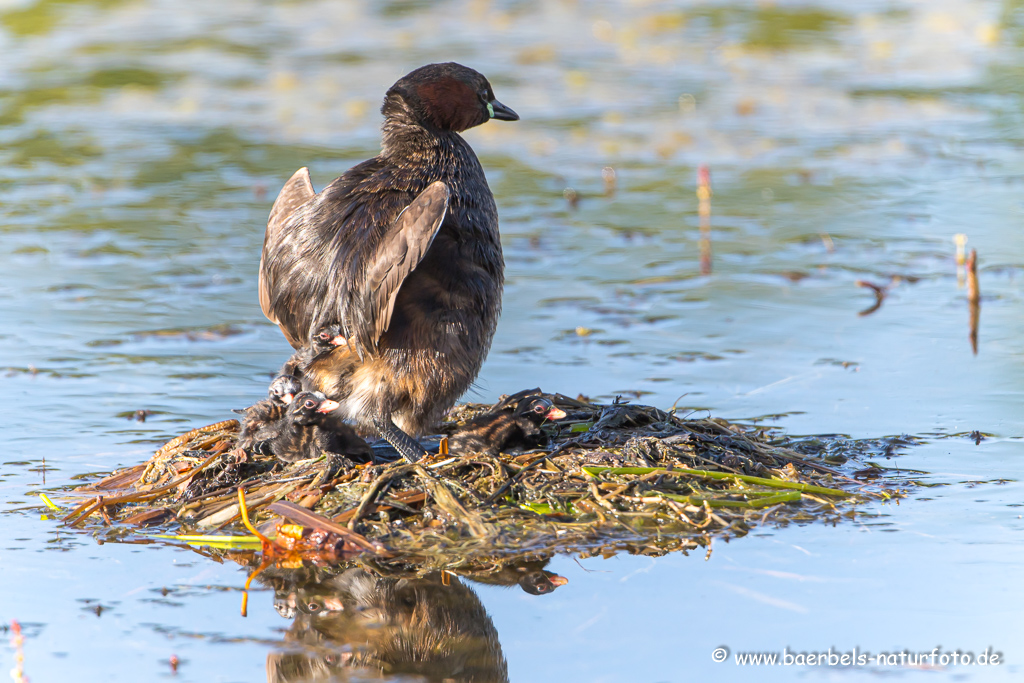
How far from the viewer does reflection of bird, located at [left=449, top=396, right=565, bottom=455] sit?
579 centimetres

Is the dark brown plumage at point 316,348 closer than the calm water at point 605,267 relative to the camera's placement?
No

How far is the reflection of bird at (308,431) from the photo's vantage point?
18.4 feet

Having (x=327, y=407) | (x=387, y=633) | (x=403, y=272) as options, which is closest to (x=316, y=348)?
(x=327, y=407)

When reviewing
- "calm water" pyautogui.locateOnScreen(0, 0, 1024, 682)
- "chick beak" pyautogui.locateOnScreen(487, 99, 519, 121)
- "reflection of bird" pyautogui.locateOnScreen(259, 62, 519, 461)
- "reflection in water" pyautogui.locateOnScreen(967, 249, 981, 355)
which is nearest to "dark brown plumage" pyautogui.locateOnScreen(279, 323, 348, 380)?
"reflection of bird" pyautogui.locateOnScreen(259, 62, 519, 461)

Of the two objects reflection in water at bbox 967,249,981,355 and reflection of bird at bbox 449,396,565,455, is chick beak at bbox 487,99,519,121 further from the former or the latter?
reflection in water at bbox 967,249,981,355

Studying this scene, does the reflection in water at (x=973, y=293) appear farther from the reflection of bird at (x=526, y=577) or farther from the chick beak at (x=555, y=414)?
the reflection of bird at (x=526, y=577)

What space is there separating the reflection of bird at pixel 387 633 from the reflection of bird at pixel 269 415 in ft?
3.57

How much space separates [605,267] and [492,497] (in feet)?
13.5

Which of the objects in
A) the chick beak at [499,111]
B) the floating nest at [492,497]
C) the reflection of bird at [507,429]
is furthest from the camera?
the chick beak at [499,111]

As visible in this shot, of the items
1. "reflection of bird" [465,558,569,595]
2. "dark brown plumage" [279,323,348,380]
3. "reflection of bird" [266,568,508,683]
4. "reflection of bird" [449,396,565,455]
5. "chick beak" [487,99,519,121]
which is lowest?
"reflection of bird" [465,558,569,595]

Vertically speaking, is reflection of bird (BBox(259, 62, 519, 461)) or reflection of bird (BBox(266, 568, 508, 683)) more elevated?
reflection of bird (BBox(259, 62, 519, 461))

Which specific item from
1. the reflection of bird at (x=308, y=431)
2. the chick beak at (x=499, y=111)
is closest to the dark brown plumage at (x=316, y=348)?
the reflection of bird at (x=308, y=431)

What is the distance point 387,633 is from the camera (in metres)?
4.27

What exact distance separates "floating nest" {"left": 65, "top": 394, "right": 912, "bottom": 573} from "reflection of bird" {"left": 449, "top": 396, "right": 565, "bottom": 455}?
12 cm
